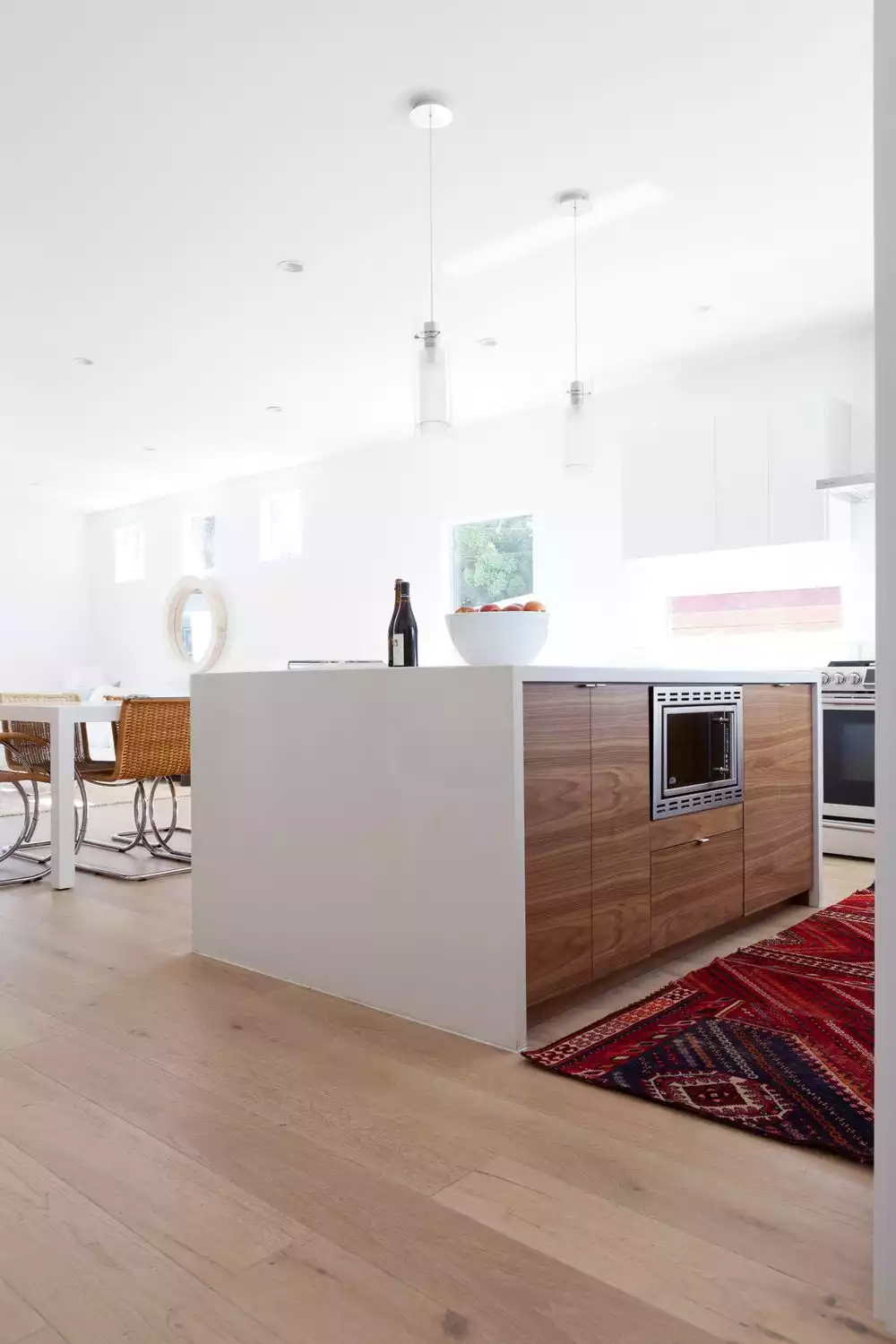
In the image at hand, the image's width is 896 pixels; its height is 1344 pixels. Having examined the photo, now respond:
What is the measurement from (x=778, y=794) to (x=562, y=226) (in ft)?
7.82

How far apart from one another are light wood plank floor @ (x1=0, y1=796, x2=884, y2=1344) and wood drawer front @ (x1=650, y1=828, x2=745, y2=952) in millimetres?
722

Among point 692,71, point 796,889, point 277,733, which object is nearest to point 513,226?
point 692,71

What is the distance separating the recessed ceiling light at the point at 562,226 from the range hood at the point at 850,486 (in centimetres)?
162

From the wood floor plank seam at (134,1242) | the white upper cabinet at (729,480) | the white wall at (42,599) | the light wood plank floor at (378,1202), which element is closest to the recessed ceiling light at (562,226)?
the white upper cabinet at (729,480)

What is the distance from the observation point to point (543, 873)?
2234 millimetres

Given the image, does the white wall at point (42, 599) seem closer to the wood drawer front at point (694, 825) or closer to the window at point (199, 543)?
the window at point (199, 543)

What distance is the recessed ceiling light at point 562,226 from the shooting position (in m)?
3.79

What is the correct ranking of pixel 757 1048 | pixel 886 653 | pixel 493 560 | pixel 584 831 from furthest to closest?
1. pixel 493 560
2. pixel 584 831
3. pixel 757 1048
4. pixel 886 653

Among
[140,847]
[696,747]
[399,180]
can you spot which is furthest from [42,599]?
[696,747]

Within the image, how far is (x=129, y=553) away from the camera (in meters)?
10.2

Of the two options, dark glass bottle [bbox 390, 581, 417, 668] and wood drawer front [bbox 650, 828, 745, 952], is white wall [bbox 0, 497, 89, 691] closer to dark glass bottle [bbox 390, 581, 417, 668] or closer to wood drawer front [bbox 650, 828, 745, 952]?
dark glass bottle [bbox 390, 581, 417, 668]

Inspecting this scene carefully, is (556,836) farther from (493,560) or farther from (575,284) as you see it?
(493,560)

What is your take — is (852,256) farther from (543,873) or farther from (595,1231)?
(595,1231)

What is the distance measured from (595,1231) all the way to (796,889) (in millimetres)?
2174
